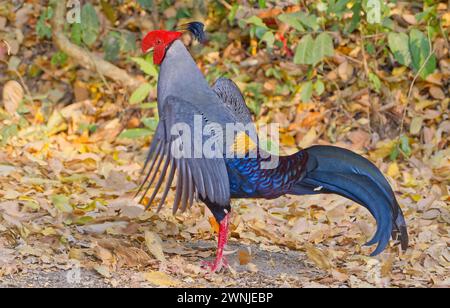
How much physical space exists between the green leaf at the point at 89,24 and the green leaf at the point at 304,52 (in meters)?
1.61

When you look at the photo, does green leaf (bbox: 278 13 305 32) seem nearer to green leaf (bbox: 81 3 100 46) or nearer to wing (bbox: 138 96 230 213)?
green leaf (bbox: 81 3 100 46)

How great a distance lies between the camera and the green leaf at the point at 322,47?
5758mm

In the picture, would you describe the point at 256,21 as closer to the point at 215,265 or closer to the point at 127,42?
the point at 127,42

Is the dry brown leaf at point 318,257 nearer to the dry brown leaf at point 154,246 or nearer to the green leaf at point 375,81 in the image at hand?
the dry brown leaf at point 154,246

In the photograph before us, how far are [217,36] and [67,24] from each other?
4.04 ft

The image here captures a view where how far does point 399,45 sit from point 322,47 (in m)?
0.52

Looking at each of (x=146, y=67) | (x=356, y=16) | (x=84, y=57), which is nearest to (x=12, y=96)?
(x=84, y=57)

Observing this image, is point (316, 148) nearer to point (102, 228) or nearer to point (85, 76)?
point (102, 228)

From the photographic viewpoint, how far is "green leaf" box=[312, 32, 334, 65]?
576 centimetres

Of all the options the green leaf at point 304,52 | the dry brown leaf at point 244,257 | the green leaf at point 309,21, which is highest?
the green leaf at point 309,21

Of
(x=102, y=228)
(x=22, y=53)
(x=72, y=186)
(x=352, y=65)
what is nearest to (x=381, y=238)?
(x=102, y=228)

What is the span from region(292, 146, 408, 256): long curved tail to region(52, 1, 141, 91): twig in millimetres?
3071

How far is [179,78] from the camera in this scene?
3.91 metres

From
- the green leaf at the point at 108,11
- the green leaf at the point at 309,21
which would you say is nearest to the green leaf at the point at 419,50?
the green leaf at the point at 309,21
